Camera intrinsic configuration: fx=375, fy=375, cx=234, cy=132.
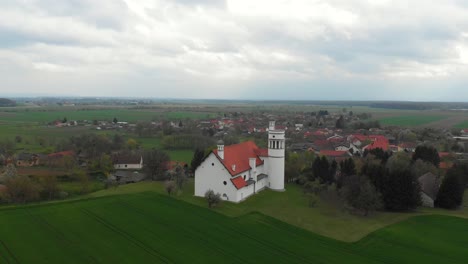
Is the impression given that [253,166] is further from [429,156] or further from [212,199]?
[429,156]

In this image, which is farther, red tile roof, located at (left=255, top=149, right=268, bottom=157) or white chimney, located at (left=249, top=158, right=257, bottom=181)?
red tile roof, located at (left=255, top=149, right=268, bottom=157)

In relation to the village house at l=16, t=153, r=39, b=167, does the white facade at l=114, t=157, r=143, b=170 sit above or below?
below

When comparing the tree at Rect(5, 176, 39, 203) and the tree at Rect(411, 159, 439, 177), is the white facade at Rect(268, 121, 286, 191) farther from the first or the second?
the tree at Rect(5, 176, 39, 203)

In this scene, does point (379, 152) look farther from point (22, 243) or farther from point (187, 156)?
point (22, 243)

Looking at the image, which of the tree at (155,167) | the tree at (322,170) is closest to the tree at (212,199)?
the tree at (155,167)

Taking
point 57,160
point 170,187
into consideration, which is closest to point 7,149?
point 57,160

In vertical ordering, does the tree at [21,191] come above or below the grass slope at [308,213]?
above

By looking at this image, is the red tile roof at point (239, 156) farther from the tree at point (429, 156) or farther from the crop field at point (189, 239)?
the tree at point (429, 156)

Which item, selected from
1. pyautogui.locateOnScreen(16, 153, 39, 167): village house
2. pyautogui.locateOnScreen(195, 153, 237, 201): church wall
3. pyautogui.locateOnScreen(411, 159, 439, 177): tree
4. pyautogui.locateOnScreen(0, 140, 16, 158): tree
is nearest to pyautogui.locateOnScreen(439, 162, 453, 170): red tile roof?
pyautogui.locateOnScreen(411, 159, 439, 177): tree
